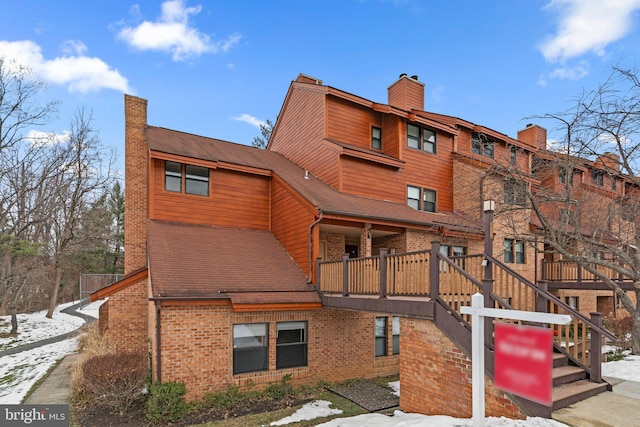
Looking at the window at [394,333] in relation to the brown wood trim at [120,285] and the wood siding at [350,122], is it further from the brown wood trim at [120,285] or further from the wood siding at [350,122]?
the brown wood trim at [120,285]

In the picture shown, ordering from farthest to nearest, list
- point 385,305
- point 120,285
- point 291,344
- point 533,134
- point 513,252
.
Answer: point 533,134 → point 513,252 → point 120,285 → point 291,344 → point 385,305

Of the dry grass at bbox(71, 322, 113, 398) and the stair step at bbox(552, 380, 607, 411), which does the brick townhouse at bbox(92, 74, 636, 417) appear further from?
the dry grass at bbox(71, 322, 113, 398)

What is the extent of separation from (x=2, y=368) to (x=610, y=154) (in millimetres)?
20570

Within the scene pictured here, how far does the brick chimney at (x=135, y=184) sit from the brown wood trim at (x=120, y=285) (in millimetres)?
1131

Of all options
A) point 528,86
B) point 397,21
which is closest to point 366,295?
point 528,86

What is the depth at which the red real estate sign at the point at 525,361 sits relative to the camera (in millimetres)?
3238

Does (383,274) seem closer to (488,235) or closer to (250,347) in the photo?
(488,235)

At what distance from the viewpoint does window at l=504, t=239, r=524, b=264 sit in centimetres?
1658

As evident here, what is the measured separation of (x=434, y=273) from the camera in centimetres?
670

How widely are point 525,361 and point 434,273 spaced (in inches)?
129

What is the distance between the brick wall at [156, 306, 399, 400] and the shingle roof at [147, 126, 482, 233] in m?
3.40

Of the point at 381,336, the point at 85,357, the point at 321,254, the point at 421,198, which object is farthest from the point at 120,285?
the point at 421,198

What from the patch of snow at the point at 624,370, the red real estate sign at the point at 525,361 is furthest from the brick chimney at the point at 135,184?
the patch of snow at the point at 624,370

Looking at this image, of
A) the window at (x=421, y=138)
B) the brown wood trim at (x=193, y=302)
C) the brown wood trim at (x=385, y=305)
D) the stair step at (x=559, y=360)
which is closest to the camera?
the stair step at (x=559, y=360)
